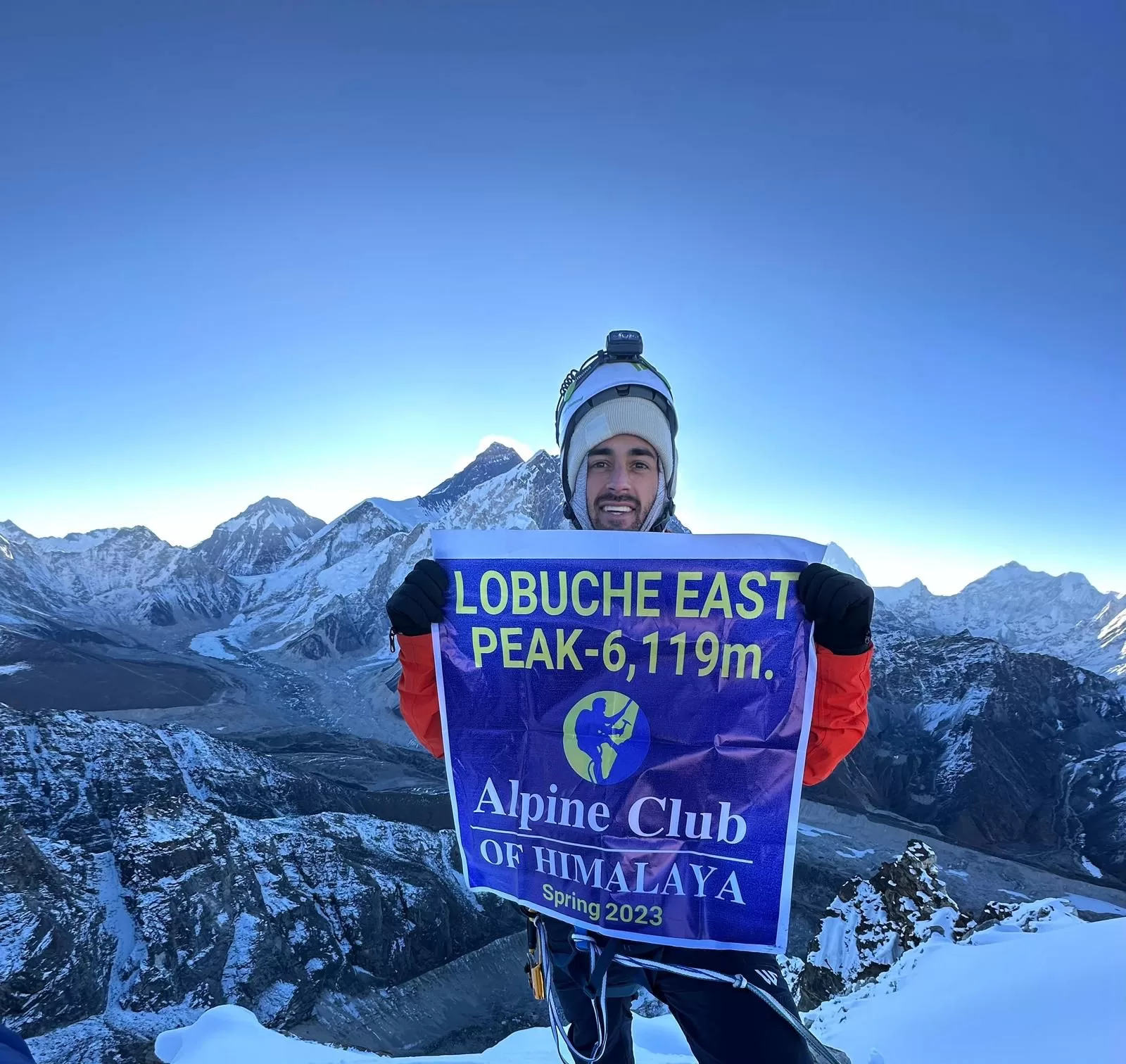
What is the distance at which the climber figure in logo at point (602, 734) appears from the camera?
405 cm

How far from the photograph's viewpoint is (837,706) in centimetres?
372

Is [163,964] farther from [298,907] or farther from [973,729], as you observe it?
[973,729]

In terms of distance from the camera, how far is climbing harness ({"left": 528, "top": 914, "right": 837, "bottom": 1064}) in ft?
12.5

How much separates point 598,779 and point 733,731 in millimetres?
994

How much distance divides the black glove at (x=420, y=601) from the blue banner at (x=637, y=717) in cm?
10

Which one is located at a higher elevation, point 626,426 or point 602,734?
point 626,426

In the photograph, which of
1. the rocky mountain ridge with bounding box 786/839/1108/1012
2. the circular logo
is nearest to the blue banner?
the circular logo

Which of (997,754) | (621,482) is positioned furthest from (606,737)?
(997,754)

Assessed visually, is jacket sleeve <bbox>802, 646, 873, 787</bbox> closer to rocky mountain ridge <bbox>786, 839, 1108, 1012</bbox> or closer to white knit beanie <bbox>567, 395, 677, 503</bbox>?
white knit beanie <bbox>567, 395, 677, 503</bbox>

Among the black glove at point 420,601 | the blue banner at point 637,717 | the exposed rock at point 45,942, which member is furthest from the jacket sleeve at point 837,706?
the exposed rock at point 45,942

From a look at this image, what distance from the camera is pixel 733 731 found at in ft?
12.7

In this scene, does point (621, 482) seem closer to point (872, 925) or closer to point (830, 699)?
point (830, 699)

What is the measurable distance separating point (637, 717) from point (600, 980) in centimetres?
190

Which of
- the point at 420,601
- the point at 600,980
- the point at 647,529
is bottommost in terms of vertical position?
the point at 600,980
